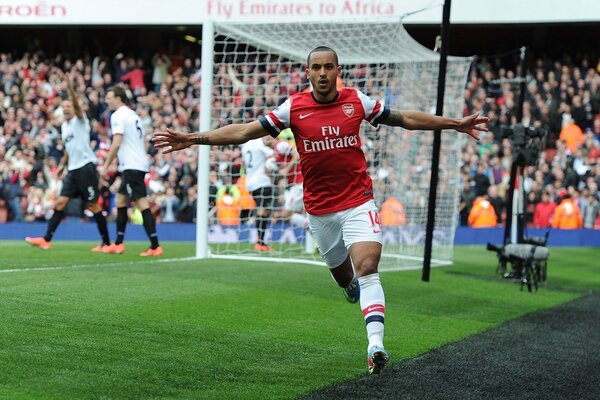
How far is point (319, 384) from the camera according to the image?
661cm

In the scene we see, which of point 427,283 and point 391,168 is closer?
point 427,283

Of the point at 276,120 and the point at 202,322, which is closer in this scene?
the point at 276,120

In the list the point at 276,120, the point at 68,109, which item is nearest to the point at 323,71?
the point at 276,120

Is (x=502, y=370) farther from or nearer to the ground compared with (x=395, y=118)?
nearer to the ground

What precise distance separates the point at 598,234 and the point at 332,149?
1905 centimetres

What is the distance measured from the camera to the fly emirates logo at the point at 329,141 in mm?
7613

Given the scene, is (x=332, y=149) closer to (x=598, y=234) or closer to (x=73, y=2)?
(x=598, y=234)

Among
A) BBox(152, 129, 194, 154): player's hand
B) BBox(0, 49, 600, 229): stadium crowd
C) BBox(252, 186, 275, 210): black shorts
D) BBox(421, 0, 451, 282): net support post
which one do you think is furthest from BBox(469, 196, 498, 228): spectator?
BBox(152, 129, 194, 154): player's hand

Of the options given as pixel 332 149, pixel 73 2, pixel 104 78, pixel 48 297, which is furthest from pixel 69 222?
pixel 332 149

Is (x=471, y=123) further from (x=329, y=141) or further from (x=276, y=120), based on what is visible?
(x=276, y=120)

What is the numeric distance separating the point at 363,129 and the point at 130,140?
4.23m

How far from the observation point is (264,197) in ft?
56.4

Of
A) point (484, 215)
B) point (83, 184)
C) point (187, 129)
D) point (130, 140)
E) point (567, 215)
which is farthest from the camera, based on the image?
point (187, 129)

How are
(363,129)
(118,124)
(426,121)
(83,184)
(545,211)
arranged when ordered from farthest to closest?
(545,211) → (363,129) → (83,184) → (118,124) → (426,121)
